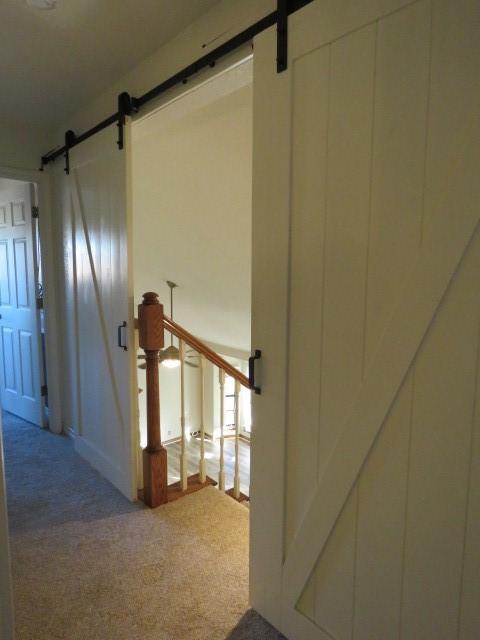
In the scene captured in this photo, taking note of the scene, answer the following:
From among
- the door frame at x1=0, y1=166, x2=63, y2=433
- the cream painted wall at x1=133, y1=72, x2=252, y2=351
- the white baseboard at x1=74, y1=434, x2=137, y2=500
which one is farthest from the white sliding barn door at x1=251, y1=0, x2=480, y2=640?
the door frame at x1=0, y1=166, x2=63, y2=433

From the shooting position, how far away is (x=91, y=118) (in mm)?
2602

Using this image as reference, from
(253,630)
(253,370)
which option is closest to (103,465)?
(253,630)

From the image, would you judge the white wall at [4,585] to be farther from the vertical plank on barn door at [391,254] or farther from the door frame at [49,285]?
the door frame at [49,285]

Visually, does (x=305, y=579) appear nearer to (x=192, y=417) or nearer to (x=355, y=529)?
(x=355, y=529)

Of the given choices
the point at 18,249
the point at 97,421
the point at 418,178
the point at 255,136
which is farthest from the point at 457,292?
the point at 18,249

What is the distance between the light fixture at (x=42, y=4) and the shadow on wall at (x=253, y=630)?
256 cm

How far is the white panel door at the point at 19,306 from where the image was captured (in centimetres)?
333

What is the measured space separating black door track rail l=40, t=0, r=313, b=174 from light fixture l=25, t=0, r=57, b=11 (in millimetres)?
515

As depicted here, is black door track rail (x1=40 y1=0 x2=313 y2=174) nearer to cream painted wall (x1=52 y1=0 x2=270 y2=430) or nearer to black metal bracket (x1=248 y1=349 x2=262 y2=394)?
cream painted wall (x1=52 y1=0 x2=270 y2=430)

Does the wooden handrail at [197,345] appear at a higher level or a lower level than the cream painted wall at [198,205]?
lower

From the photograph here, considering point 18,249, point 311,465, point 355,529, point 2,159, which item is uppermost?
point 2,159

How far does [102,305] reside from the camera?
100 inches

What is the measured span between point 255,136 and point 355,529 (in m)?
1.36

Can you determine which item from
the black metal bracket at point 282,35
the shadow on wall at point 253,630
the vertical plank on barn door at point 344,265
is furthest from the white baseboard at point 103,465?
the black metal bracket at point 282,35
